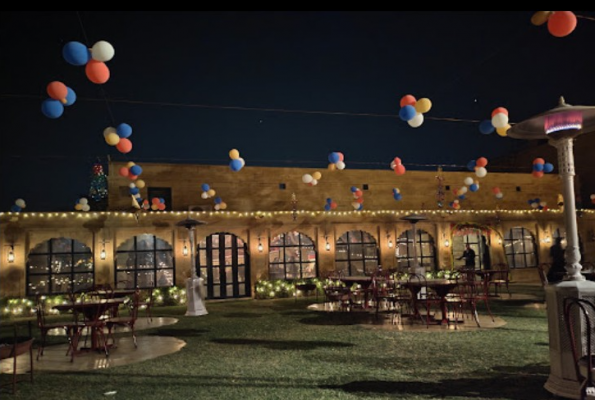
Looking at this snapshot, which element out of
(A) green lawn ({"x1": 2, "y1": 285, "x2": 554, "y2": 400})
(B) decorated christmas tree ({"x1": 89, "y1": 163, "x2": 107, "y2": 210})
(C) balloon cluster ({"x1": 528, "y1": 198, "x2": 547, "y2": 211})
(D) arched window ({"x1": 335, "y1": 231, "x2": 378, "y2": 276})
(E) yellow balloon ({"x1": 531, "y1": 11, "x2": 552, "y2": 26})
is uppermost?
(B) decorated christmas tree ({"x1": 89, "y1": 163, "x2": 107, "y2": 210})

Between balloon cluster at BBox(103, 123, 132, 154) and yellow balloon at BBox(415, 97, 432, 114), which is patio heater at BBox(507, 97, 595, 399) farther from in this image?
balloon cluster at BBox(103, 123, 132, 154)

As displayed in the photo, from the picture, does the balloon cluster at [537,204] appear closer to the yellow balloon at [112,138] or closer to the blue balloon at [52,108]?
the yellow balloon at [112,138]

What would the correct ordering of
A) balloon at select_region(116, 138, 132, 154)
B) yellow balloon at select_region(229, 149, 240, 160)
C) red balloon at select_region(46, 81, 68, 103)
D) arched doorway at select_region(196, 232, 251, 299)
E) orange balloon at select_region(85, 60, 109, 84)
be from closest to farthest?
orange balloon at select_region(85, 60, 109, 84), red balloon at select_region(46, 81, 68, 103), balloon at select_region(116, 138, 132, 154), yellow balloon at select_region(229, 149, 240, 160), arched doorway at select_region(196, 232, 251, 299)

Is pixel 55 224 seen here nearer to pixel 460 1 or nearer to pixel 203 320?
pixel 203 320

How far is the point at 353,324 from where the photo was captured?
9375 millimetres

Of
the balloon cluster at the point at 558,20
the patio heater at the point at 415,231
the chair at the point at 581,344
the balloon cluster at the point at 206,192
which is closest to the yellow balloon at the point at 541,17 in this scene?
the balloon cluster at the point at 558,20

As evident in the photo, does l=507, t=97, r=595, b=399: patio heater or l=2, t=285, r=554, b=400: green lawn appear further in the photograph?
l=2, t=285, r=554, b=400: green lawn

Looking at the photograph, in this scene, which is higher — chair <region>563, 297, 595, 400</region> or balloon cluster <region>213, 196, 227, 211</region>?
balloon cluster <region>213, 196, 227, 211</region>

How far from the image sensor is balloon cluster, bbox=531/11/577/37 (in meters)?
5.37

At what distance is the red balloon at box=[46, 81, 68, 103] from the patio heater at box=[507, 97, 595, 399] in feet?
18.0

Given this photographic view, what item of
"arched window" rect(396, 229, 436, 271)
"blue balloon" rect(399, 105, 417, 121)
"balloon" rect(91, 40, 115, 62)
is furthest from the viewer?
"arched window" rect(396, 229, 436, 271)

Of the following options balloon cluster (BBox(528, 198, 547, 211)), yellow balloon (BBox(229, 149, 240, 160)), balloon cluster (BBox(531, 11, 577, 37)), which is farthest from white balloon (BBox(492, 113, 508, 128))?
balloon cluster (BBox(528, 198, 547, 211))

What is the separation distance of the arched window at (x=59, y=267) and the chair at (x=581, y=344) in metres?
14.1

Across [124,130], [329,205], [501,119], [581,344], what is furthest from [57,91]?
[329,205]
